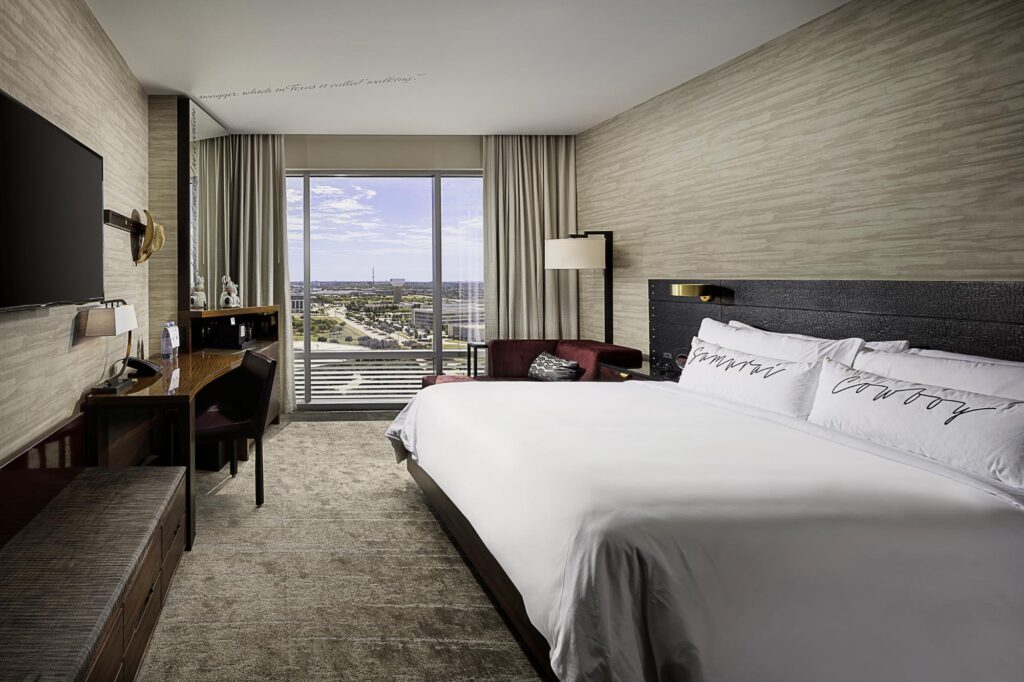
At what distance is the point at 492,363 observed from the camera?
5.63 metres

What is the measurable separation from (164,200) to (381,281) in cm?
216

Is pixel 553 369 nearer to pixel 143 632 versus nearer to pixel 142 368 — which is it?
pixel 142 368

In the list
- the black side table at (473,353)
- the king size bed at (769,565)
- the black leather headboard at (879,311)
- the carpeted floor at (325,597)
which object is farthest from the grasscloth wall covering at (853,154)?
the carpeted floor at (325,597)

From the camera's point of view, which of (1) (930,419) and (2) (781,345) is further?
(2) (781,345)

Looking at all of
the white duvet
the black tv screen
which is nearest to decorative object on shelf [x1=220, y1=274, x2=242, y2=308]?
the black tv screen

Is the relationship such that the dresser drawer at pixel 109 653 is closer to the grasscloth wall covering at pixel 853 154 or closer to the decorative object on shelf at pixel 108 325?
the decorative object on shelf at pixel 108 325

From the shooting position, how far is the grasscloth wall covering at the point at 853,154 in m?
2.67

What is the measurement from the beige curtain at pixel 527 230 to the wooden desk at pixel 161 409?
2.87 meters

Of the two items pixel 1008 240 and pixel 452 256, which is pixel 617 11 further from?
pixel 452 256

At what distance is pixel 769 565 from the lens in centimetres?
164

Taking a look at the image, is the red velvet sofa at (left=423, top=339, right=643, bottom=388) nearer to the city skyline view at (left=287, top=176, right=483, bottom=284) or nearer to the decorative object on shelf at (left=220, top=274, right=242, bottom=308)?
the city skyline view at (left=287, top=176, right=483, bottom=284)

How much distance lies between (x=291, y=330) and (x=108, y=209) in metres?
2.74

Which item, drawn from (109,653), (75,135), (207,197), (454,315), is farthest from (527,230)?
(109,653)

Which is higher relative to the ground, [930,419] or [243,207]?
[243,207]
